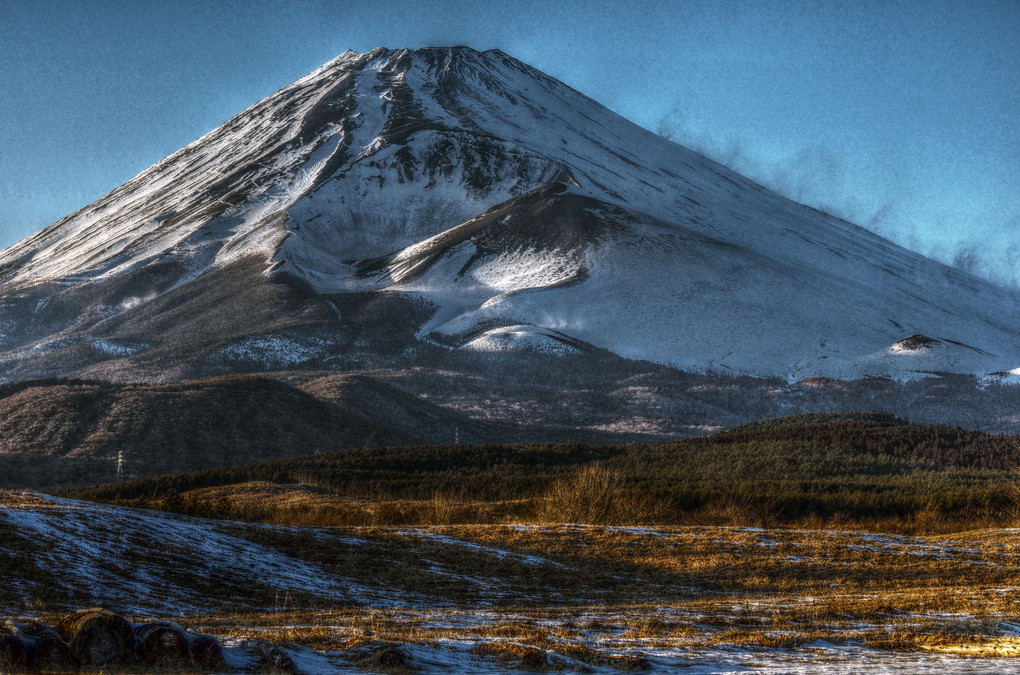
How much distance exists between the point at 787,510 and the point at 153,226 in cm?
9225

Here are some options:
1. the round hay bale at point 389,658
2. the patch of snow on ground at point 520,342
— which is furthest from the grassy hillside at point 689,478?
the patch of snow on ground at point 520,342

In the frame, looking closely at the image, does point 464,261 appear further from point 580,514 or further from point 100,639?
point 100,639

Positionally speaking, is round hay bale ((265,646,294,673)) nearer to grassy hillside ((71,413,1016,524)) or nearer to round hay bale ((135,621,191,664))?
round hay bale ((135,621,191,664))

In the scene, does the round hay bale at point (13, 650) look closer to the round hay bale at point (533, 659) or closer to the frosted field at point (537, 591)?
the frosted field at point (537, 591)

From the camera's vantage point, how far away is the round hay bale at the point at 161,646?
4.66 m

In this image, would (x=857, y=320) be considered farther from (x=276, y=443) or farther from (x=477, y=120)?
(x=477, y=120)

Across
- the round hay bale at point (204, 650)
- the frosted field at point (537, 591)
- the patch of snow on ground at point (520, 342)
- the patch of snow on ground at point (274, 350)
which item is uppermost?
the patch of snow on ground at point (520, 342)

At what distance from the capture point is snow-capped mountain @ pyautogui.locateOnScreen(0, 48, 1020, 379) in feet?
204

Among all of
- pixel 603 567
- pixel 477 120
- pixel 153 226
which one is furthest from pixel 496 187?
pixel 603 567

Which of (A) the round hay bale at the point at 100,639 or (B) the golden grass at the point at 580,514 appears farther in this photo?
(B) the golden grass at the point at 580,514

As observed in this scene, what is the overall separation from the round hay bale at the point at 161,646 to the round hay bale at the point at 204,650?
1.3 inches

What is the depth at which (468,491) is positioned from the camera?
22000mm

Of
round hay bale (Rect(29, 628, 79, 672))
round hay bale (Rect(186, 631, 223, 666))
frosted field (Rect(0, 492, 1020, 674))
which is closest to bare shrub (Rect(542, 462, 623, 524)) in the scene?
frosted field (Rect(0, 492, 1020, 674))

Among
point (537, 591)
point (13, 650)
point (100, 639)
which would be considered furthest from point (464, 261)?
point (13, 650)
